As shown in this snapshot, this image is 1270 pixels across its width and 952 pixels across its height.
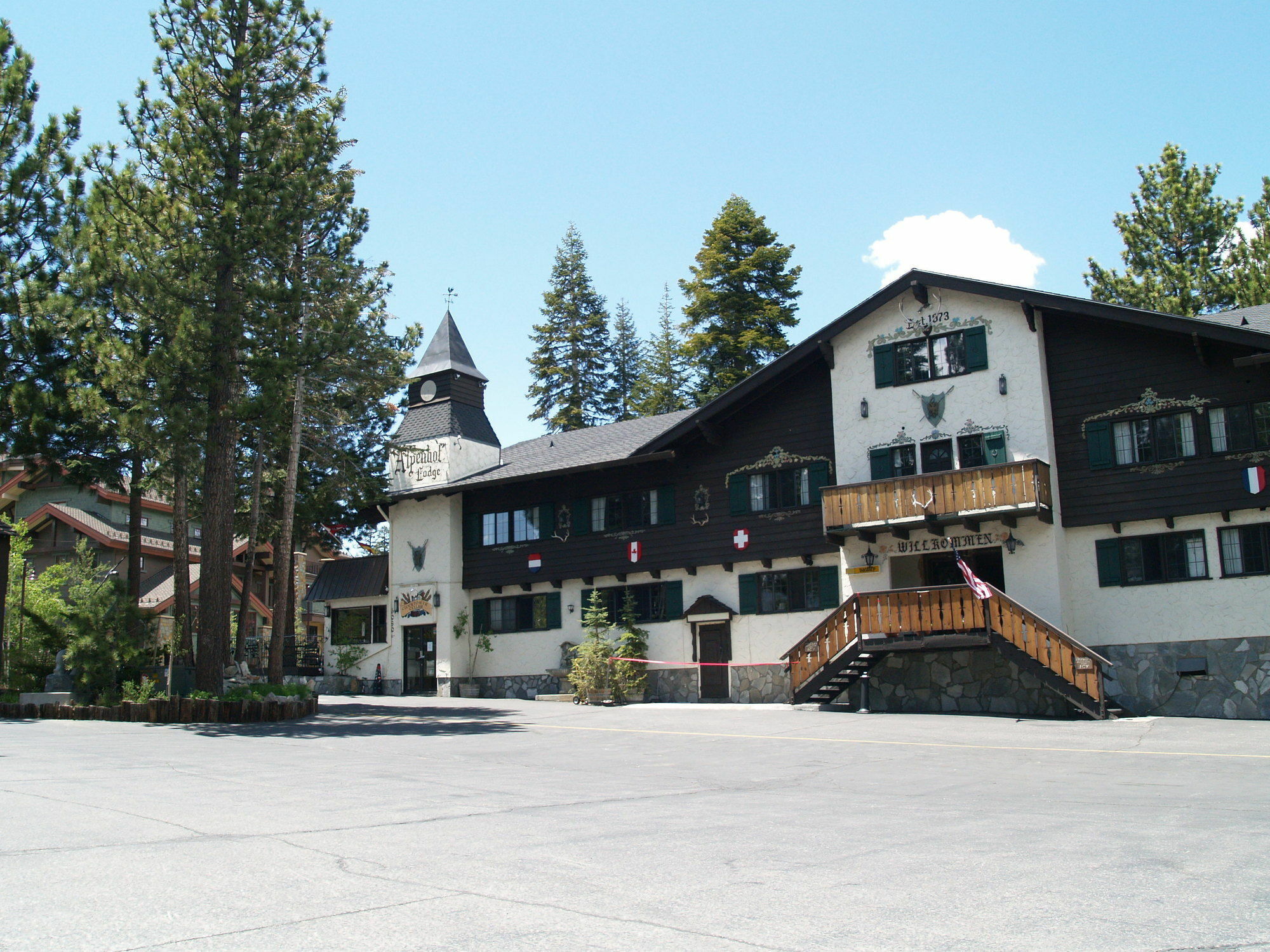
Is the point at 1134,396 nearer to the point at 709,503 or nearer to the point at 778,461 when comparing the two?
the point at 778,461

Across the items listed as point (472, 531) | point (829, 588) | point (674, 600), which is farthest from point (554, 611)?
point (829, 588)

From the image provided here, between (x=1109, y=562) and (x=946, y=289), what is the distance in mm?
7148

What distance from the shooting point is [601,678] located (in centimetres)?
2773

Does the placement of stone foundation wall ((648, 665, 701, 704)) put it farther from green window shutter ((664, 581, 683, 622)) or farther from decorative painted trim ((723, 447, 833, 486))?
decorative painted trim ((723, 447, 833, 486))

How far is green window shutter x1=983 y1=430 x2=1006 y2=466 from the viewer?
79.7 ft

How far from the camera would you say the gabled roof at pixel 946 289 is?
71.3ft

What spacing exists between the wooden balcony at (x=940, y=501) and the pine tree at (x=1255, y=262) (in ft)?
55.9

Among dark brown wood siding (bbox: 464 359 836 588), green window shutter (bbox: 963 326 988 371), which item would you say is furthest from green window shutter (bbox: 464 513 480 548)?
green window shutter (bbox: 963 326 988 371)

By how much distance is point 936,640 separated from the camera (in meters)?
22.4

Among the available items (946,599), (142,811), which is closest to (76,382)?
(142,811)

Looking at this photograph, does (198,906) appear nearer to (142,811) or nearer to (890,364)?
(142,811)

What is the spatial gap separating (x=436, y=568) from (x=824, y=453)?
518 inches

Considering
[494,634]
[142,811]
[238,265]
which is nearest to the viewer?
[142,811]

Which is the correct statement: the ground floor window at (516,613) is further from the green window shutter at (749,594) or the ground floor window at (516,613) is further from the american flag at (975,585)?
the american flag at (975,585)
